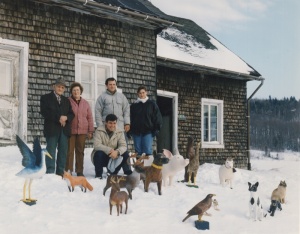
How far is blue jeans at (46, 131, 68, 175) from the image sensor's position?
25.8 ft

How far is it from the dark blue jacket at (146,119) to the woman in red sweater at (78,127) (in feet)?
A: 2.96

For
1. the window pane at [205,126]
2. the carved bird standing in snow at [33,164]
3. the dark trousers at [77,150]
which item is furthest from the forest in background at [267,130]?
the carved bird standing in snow at [33,164]

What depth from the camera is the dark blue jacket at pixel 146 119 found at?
29.0 ft

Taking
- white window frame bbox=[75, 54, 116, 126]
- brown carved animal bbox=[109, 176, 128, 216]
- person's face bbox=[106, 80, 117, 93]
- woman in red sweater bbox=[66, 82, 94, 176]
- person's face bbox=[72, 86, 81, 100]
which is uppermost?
white window frame bbox=[75, 54, 116, 126]

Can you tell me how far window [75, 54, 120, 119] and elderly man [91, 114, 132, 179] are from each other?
130 inches

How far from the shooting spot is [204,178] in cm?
1062

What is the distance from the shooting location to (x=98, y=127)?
25.9 feet

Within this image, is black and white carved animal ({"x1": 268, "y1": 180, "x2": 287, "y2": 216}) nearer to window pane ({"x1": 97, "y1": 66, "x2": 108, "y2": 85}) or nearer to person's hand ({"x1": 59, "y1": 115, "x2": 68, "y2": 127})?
person's hand ({"x1": 59, "y1": 115, "x2": 68, "y2": 127})

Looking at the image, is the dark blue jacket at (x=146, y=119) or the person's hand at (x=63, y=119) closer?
the person's hand at (x=63, y=119)

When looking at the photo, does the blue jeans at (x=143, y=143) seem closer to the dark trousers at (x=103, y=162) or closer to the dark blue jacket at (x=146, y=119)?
the dark blue jacket at (x=146, y=119)

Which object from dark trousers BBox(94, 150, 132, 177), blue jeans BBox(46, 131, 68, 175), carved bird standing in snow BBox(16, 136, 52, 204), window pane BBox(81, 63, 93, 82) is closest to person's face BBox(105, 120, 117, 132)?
dark trousers BBox(94, 150, 132, 177)

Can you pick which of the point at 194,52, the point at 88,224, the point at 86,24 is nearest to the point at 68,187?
the point at 88,224

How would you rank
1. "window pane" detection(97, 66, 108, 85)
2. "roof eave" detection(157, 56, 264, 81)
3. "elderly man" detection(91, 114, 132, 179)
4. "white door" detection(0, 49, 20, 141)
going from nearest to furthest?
"elderly man" detection(91, 114, 132, 179)
"white door" detection(0, 49, 20, 141)
"window pane" detection(97, 66, 108, 85)
"roof eave" detection(157, 56, 264, 81)

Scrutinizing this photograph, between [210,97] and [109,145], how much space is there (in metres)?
8.32
